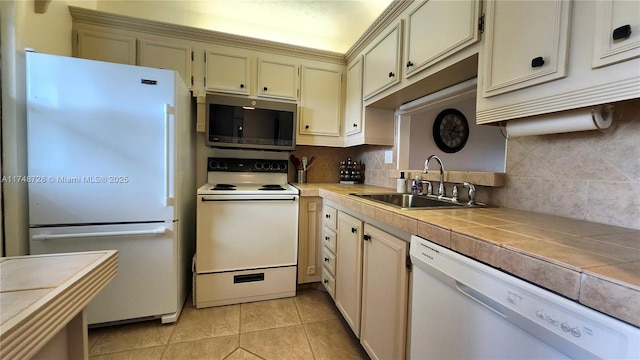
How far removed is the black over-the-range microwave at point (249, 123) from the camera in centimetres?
209

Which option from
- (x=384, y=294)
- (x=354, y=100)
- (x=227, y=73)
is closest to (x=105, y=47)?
(x=227, y=73)

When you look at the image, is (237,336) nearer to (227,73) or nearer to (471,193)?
(471,193)

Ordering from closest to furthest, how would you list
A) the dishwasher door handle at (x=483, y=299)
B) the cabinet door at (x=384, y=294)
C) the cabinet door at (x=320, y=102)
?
the dishwasher door handle at (x=483, y=299) → the cabinet door at (x=384, y=294) → the cabinet door at (x=320, y=102)

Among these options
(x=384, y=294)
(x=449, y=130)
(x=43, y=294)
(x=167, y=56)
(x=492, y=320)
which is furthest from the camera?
(x=449, y=130)

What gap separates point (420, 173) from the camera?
1732 millimetres

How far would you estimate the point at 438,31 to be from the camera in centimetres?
126

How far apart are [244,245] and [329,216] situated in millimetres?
694

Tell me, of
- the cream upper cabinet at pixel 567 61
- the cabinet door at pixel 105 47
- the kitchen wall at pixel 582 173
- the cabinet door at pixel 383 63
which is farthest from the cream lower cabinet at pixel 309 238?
the cabinet door at pixel 105 47

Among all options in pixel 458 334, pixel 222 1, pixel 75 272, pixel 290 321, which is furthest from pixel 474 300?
pixel 222 1

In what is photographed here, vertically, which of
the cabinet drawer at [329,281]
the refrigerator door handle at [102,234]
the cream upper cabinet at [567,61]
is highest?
the cream upper cabinet at [567,61]

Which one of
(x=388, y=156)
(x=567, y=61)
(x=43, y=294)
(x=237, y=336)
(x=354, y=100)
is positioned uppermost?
(x=354, y=100)

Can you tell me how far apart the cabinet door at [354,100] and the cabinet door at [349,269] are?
99 centimetres

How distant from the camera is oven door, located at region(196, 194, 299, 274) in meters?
1.82

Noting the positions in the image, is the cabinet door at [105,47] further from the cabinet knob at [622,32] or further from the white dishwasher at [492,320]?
the cabinet knob at [622,32]
